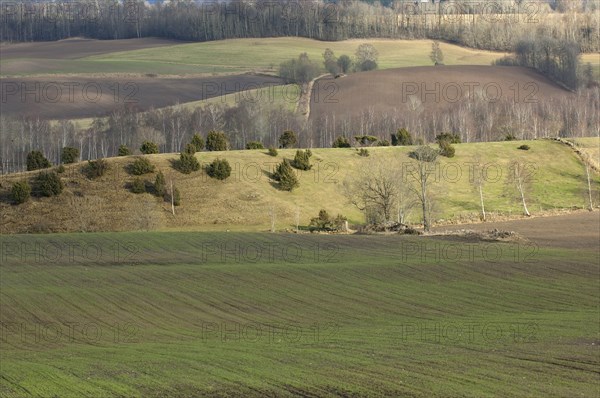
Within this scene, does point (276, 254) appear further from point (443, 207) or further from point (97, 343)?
point (443, 207)

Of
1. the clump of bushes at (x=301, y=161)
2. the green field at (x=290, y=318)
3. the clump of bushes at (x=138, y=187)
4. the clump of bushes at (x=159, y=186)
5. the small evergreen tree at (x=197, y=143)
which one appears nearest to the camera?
the green field at (x=290, y=318)

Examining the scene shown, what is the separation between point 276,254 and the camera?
199 ft

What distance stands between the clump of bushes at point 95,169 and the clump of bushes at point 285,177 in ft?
48.9

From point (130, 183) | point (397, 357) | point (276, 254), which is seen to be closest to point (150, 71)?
point (130, 183)

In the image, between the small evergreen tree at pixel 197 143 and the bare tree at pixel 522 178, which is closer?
the bare tree at pixel 522 178

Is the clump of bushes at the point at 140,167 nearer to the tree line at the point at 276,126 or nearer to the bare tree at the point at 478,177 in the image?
the bare tree at the point at 478,177

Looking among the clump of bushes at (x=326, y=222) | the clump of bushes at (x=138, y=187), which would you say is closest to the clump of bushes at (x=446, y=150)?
the clump of bushes at (x=326, y=222)

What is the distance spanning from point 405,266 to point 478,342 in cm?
1848

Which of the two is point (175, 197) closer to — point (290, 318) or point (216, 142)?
point (216, 142)

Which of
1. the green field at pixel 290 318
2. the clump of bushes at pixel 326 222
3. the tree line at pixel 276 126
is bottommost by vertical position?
the tree line at pixel 276 126

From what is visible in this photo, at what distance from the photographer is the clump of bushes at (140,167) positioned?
287 ft

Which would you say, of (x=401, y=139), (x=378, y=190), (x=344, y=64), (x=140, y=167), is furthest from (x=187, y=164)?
(x=344, y=64)

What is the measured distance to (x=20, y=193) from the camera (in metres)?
82.1

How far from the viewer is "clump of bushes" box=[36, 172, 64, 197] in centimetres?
8319
